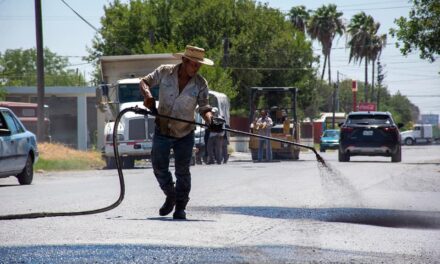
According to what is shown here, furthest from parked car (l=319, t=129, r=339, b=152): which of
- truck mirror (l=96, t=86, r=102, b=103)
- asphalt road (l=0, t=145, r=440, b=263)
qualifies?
asphalt road (l=0, t=145, r=440, b=263)

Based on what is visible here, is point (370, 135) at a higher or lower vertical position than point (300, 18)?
lower

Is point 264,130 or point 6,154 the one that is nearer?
point 6,154

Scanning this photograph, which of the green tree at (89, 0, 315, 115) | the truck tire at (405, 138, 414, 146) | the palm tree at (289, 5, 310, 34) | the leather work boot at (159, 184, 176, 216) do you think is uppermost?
the palm tree at (289, 5, 310, 34)

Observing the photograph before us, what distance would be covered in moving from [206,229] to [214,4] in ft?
177

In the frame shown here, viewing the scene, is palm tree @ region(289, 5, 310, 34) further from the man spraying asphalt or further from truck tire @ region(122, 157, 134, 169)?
the man spraying asphalt

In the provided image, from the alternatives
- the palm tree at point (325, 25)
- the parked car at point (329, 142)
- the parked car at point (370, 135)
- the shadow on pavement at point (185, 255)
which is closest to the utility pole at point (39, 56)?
the parked car at point (370, 135)

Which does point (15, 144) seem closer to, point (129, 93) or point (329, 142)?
point (129, 93)

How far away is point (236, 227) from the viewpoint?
9828 mm

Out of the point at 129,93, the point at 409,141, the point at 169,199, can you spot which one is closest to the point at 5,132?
the point at 169,199

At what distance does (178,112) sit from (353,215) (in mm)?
2698

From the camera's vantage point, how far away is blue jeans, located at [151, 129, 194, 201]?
10.8 meters

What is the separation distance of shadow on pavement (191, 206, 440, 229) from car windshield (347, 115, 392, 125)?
61.9ft

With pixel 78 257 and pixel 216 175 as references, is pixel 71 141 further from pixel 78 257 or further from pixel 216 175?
pixel 78 257

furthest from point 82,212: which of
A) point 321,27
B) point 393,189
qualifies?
point 321,27
